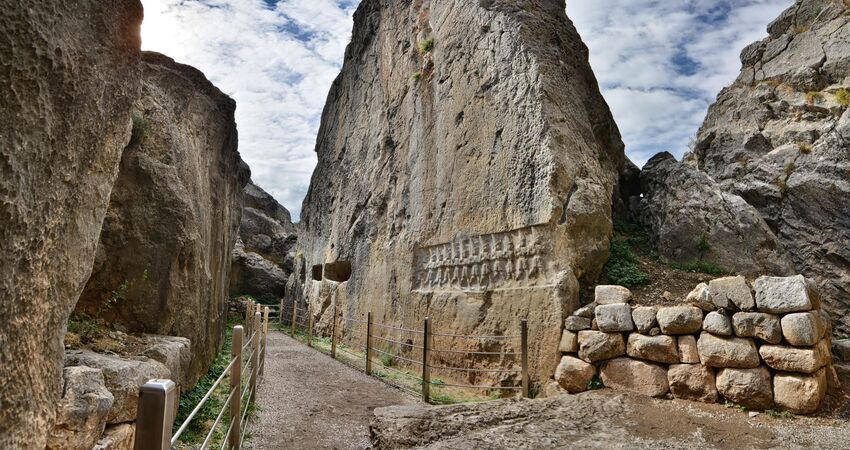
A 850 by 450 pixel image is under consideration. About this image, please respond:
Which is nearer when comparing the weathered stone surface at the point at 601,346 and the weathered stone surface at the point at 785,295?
the weathered stone surface at the point at 785,295

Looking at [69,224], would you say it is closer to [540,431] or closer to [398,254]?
[540,431]

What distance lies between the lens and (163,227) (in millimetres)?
5551

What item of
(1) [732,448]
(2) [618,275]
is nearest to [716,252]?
(2) [618,275]

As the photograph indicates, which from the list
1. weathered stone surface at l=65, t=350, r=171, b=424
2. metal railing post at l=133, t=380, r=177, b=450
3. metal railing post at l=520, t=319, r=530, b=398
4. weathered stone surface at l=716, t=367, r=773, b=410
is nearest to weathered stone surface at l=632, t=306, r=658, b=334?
weathered stone surface at l=716, t=367, r=773, b=410

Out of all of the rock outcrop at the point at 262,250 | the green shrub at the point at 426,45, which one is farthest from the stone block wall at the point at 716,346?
the rock outcrop at the point at 262,250

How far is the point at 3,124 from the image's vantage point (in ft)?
6.84

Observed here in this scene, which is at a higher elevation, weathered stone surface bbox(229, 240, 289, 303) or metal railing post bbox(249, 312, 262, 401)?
weathered stone surface bbox(229, 240, 289, 303)

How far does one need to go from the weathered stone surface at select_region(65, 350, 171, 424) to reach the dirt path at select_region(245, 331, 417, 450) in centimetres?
231

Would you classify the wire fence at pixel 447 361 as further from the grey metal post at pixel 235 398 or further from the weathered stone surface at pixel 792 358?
the grey metal post at pixel 235 398

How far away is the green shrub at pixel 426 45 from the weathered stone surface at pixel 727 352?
9128mm

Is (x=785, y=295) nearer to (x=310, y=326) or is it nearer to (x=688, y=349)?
(x=688, y=349)

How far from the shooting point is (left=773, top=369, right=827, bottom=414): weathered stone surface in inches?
209

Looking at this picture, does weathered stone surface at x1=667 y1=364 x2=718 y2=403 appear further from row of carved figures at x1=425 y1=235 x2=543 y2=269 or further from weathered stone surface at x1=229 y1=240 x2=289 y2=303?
weathered stone surface at x1=229 y1=240 x2=289 y2=303

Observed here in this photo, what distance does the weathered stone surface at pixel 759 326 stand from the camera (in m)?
5.62
